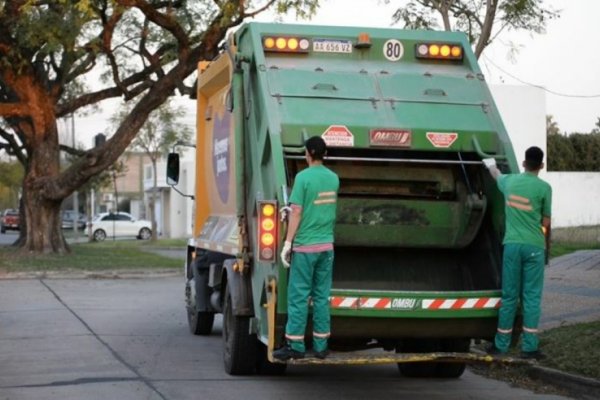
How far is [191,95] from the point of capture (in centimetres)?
2722

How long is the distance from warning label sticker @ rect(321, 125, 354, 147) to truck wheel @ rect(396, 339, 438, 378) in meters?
1.87

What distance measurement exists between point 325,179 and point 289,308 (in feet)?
3.42

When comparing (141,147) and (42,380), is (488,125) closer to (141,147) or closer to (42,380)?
(42,380)

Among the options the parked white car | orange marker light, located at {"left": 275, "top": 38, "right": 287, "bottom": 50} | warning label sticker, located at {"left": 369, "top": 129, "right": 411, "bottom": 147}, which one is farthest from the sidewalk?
the parked white car

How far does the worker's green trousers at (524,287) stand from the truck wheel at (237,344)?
2534 mm

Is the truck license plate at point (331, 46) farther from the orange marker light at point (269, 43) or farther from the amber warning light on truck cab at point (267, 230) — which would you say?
the amber warning light on truck cab at point (267, 230)

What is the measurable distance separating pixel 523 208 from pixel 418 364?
2.74 metres

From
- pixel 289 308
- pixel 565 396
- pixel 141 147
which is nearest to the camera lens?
pixel 289 308

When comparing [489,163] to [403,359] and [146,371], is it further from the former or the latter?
[146,371]

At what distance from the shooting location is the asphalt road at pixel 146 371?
988 cm

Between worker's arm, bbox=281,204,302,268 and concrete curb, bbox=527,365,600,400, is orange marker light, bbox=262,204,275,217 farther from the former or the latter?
concrete curb, bbox=527,365,600,400

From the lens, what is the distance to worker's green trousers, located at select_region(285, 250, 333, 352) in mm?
8555

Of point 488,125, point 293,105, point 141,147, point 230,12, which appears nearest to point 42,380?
point 293,105

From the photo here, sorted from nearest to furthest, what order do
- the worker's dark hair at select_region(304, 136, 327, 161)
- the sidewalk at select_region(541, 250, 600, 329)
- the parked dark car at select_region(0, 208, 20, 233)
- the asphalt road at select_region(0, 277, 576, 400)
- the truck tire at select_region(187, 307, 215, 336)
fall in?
1. the worker's dark hair at select_region(304, 136, 327, 161)
2. the asphalt road at select_region(0, 277, 576, 400)
3. the truck tire at select_region(187, 307, 215, 336)
4. the sidewalk at select_region(541, 250, 600, 329)
5. the parked dark car at select_region(0, 208, 20, 233)
